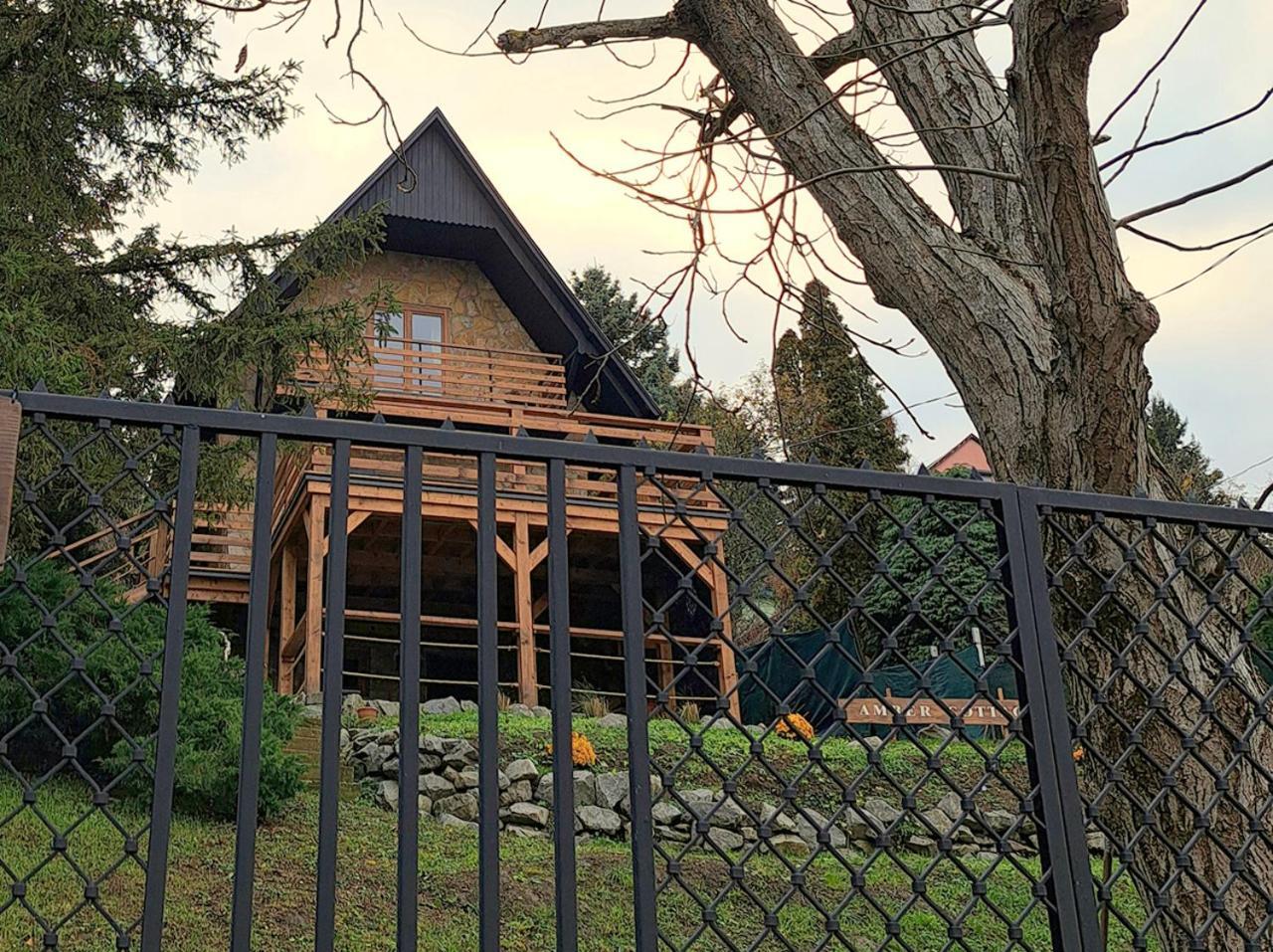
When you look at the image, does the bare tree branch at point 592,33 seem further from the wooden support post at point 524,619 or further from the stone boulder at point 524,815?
the wooden support post at point 524,619

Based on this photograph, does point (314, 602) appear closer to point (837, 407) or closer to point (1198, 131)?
point (1198, 131)

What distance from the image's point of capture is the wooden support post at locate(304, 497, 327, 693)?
1116 cm

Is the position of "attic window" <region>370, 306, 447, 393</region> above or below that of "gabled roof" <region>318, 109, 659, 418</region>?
below

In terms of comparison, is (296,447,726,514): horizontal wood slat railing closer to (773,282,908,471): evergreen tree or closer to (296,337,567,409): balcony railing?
(296,337,567,409): balcony railing

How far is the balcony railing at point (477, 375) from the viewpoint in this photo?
14250 mm

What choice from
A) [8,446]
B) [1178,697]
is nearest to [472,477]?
[1178,697]

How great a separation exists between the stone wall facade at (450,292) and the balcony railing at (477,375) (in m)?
0.41

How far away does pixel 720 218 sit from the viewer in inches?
171

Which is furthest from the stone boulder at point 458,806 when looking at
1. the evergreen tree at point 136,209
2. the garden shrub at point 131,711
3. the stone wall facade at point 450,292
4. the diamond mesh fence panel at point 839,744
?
the stone wall facade at point 450,292

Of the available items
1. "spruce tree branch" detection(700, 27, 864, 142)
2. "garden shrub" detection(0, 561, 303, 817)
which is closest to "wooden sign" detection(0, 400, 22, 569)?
"spruce tree branch" detection(700, 27, 864, 142)

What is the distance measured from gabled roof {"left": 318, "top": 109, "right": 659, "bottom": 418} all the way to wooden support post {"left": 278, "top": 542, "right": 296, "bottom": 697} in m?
4.14

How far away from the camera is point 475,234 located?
1528 cm

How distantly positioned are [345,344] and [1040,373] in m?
6.92

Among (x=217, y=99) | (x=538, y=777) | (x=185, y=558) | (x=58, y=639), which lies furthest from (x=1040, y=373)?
(x=217, y=99)
